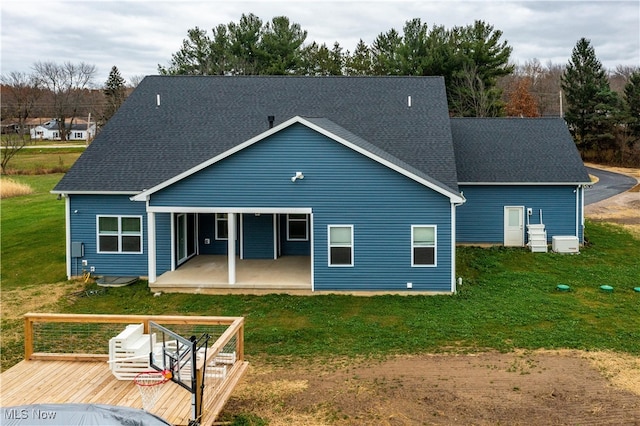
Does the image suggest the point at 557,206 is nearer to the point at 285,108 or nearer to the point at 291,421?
the point at 285,108

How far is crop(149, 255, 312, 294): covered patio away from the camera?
593 inches

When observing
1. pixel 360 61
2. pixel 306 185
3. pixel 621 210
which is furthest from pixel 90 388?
pixel 360 61

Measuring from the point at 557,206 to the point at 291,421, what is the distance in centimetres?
1652

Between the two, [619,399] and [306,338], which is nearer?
[619,399]

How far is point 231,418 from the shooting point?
26.3 ft

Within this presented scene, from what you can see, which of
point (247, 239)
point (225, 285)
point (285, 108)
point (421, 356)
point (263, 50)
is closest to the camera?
point (421, 356)

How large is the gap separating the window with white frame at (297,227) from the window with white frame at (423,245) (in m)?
4.35

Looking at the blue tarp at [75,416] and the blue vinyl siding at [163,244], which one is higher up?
the blue vinyl siding at [163,244]

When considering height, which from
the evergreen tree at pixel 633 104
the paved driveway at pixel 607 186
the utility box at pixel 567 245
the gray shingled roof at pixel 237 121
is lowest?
the utility box at pixel 567 245

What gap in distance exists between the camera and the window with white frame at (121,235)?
55.1ft

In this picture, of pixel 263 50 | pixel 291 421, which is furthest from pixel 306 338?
pixel 263 50

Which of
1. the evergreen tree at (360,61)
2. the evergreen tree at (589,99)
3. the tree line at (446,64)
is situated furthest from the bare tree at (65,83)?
the evergreen tree at (589,99)

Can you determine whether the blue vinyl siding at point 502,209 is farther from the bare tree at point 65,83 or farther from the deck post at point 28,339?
the bare tree at point 65,83

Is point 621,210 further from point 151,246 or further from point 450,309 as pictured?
point 151,246
